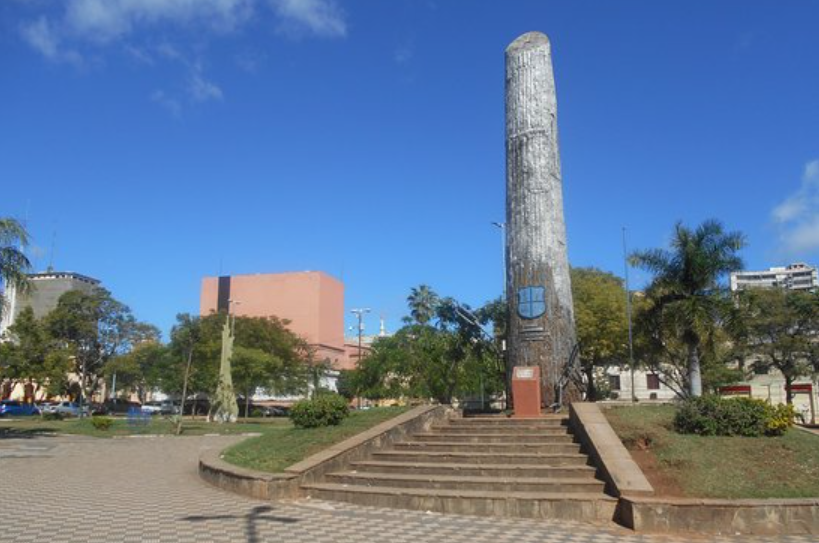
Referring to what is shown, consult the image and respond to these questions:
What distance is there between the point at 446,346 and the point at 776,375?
35.0 m

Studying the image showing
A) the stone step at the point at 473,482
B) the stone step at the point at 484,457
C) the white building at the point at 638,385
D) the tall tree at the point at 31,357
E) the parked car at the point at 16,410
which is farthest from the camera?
the white building at the point at 638,385

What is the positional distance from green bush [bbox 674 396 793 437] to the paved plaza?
11.4 feet

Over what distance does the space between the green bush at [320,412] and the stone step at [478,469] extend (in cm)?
329

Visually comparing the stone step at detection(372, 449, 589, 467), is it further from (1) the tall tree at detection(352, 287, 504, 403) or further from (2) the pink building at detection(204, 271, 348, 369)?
(2) the pink building at detection(204, 271, 348, 369)

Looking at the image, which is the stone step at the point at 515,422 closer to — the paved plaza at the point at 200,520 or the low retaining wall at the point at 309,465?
the low retaining wall at the point at 309,465

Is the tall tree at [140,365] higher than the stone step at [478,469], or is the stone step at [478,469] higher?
the tall tree at [140,365]

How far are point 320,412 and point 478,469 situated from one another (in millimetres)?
5249

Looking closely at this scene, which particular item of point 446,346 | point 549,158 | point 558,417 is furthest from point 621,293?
point 558,417

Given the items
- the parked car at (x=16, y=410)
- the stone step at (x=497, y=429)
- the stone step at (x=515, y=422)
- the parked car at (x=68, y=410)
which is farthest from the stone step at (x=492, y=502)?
the parked car at (x=16, y=410)

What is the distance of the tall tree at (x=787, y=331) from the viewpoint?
35625 millimetres

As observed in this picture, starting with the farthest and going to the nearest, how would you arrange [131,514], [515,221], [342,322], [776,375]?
[342,322] < [776,375] < [515,221] < [131,514]

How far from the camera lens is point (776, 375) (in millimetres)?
52250

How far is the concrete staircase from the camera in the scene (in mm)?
9000

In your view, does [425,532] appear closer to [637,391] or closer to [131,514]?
[131,514]
